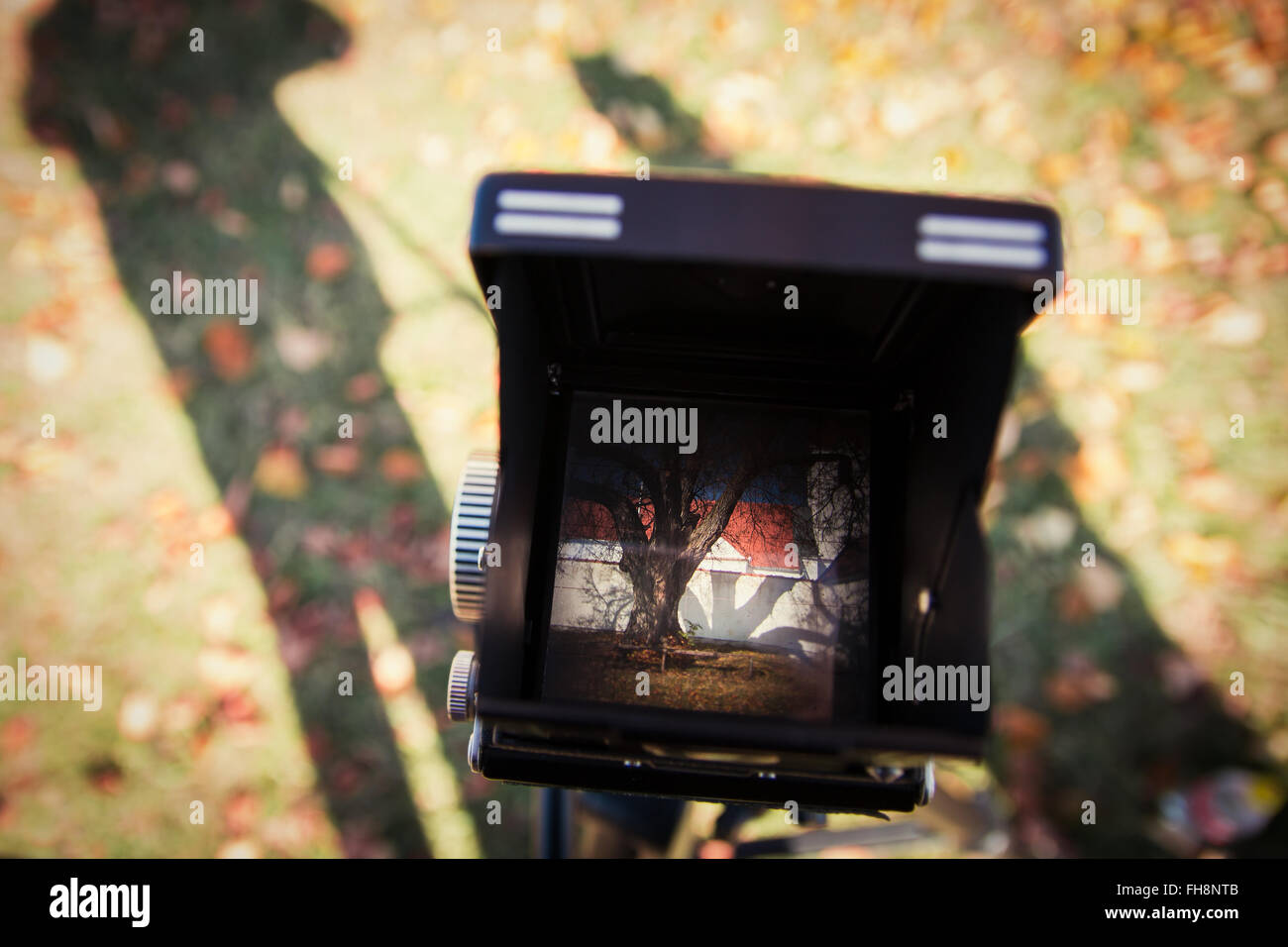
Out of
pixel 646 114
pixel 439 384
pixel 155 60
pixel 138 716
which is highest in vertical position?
pixel 155 60

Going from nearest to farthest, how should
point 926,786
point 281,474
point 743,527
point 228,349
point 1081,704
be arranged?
point 926,786 → point 743,527 → point 1081,704 → point 281,474 → point 228,349

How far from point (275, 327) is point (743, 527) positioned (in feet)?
6.39

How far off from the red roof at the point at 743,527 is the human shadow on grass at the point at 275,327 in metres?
1.26

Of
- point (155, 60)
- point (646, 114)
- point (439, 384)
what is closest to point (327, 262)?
point (439, 384)

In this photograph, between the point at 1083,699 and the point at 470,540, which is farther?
the point at 1083,699

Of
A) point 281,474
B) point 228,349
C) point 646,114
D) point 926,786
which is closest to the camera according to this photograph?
point 926,786

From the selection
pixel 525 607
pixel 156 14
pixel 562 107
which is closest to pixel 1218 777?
pixel 525 607

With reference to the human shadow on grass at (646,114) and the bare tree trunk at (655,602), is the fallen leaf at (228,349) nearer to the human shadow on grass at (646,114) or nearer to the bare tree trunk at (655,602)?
the human shadow on grass at (646,114)

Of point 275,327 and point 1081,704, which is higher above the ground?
point 275,327

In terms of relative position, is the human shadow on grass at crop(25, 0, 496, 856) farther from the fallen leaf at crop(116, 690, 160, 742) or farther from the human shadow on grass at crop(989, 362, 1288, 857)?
the human shadow on grass at crop(989, 362, 1288, 857)

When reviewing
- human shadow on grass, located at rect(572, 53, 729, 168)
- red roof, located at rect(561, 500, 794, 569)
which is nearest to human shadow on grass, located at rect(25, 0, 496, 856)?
human shadow on grass, located at rect(572, 53, 729, 168)

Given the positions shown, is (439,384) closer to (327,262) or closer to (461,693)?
(327,262)

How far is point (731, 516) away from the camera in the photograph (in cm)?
95

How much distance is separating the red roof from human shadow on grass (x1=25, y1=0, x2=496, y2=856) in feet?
4.13
